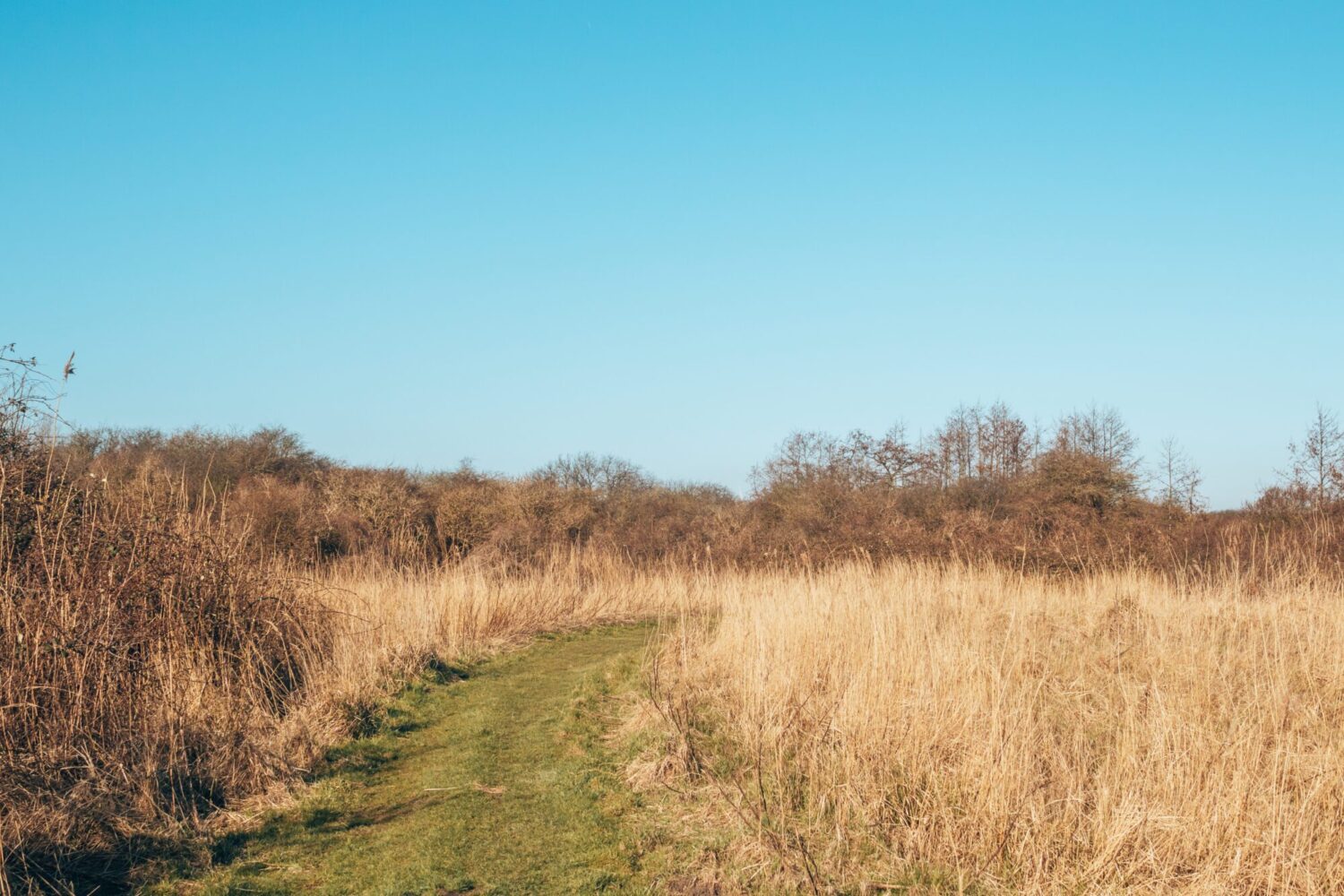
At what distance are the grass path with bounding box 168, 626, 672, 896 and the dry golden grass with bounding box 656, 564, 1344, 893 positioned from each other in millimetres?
817

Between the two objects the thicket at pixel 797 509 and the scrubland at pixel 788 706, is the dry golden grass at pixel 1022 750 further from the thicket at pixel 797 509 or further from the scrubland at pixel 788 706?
the thicket at pixel 797 509

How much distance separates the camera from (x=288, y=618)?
914 cm

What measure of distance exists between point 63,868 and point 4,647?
2299 millimetres

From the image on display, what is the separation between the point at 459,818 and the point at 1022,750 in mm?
3582

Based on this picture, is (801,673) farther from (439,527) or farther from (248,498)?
(439,527)

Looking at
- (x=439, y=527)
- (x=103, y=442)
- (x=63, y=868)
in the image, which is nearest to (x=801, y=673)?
(x=63, y=868)

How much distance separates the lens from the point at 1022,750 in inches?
195

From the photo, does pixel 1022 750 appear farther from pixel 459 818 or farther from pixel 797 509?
pixel 797 509

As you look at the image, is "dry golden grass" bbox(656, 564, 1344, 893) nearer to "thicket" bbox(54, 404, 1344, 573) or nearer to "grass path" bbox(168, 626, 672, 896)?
"grass path" bbox(168, 626, 672, 896)

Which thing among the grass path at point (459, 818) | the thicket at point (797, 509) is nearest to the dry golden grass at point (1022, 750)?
the grass path at point (459, 818)

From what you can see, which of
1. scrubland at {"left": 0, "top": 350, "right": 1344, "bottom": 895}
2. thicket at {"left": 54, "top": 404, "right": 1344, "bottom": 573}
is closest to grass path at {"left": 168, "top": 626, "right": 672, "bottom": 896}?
scrubland at {"left": 0, "top": 350, "right": 1344, "bottom": 895}

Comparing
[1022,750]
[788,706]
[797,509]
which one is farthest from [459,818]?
[797,509]

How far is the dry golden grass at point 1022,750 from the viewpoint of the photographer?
4.25m

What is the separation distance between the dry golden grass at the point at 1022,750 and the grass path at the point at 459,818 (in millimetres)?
817
